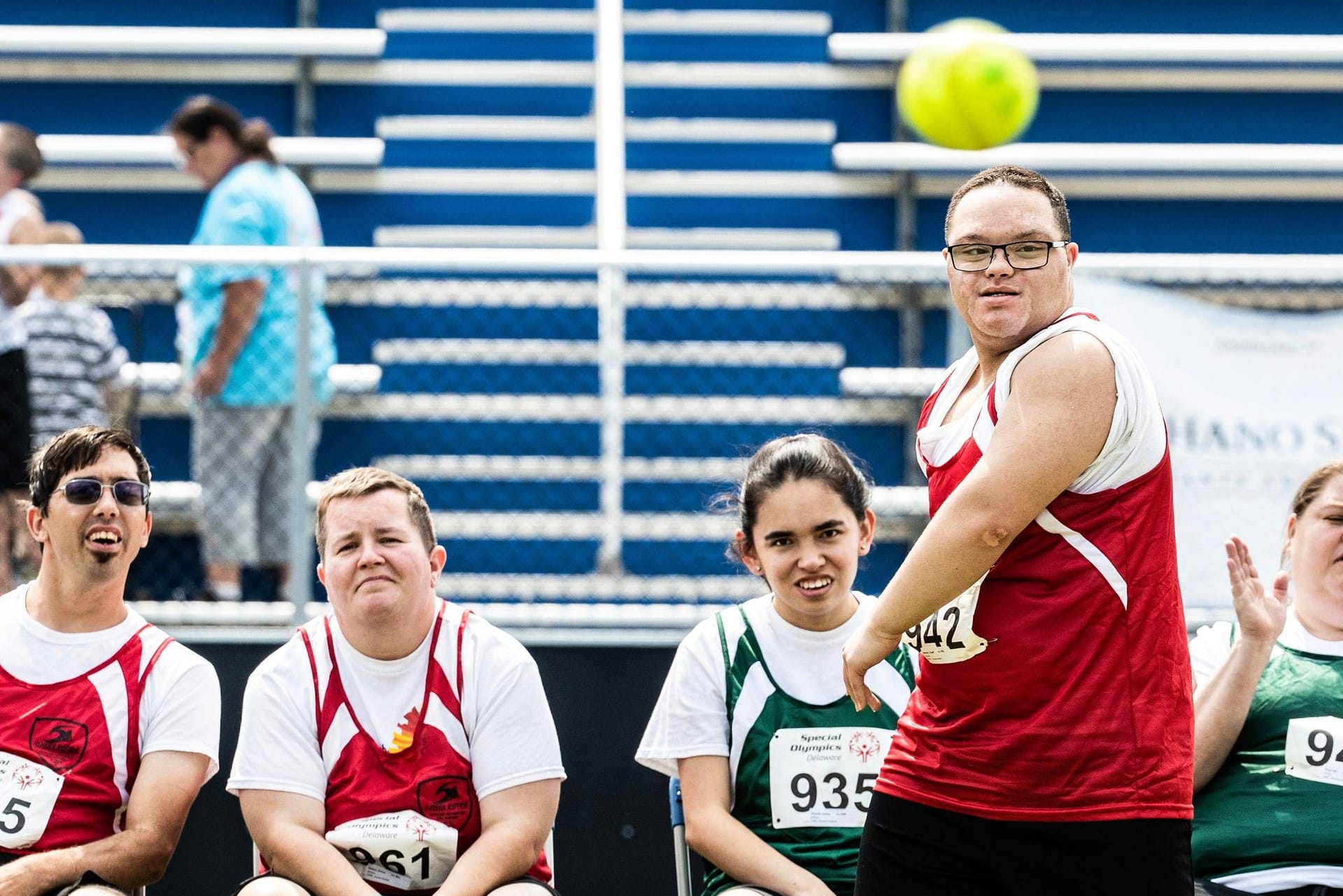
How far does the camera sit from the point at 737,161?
6.94m

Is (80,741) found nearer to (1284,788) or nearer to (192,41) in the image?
(1284,788)

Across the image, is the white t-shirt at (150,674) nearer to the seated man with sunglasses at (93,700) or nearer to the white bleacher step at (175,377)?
the seated man with sunglasses at (93,700)

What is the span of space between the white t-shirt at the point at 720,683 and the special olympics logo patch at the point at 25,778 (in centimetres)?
120

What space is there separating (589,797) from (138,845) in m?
1.42

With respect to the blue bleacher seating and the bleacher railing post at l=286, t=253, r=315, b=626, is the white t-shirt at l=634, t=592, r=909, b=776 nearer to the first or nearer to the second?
the bleacher railing post at l=286, t=253, r=315, b=626

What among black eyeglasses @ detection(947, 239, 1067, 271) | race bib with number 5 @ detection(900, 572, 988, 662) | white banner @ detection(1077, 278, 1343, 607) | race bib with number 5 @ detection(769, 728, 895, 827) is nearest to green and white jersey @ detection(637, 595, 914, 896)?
race bib with number 5 @ detection(769, 728, 895, 827)

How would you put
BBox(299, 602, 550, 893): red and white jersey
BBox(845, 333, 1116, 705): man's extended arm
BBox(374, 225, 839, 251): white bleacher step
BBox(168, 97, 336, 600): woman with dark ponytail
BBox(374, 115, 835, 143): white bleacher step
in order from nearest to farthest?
BBox(845, 333, 1116, 705): man's extended arm
BBox(299, 602, 550, 893): red and white jersey
BBox(168, 97, 336, 600): woman with dark ponytail
BBox(374, 225, 839, 251): white bleacher step
BBox(374, 115, 835, 143): white bleacher step

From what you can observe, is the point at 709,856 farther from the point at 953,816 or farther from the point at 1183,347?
the point at 1183,347

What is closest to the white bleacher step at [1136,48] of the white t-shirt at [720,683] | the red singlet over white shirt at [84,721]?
the white t-shirt at [720,683]

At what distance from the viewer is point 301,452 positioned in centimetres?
411

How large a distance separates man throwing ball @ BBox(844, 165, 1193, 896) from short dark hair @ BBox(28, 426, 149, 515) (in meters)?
1.79

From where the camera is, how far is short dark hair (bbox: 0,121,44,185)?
5.21 metres

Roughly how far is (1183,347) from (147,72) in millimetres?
4784

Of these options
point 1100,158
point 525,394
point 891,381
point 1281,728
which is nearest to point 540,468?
point 525,394
